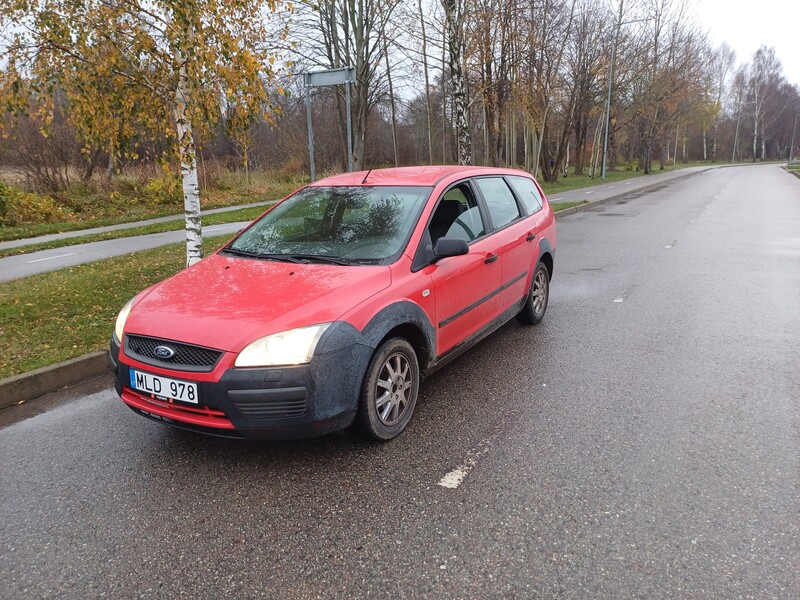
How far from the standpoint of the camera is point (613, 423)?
146 inches

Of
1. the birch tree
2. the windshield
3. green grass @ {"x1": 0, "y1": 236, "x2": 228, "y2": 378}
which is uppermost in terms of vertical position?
the birch tree

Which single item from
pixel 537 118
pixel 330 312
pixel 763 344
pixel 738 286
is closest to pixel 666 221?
pixel 738 286

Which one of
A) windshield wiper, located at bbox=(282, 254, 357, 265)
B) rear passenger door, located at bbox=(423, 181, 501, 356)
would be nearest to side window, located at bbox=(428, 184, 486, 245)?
rear passenger door, located at bbox=(423, 181, 501, 356)

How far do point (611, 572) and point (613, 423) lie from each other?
4.86ft

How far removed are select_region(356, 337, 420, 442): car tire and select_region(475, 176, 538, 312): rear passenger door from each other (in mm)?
1607

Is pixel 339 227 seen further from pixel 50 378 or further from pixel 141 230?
pixel 141 230

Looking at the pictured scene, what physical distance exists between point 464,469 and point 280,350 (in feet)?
4.24

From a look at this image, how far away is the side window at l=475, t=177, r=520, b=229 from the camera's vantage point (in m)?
4.97

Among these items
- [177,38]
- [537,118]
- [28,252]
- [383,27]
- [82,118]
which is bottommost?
[28,252]

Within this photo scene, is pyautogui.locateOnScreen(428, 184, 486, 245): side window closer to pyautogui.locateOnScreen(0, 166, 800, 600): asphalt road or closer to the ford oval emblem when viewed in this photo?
pyautogui.locateOnScreen(0, 166, 800, 600): asphalt road

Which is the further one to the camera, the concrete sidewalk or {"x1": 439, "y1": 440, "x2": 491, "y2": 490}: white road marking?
the concrete sidewalk

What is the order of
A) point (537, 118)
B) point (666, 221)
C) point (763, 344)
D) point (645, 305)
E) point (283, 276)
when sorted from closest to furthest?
point (283, 276) → point (763, 344) → point (645, 305) → point (666, 221) → point (537, 118)

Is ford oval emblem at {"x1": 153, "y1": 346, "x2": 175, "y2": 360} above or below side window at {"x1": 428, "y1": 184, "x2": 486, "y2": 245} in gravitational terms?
below

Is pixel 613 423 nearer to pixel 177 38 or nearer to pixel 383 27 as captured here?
pixel 177 38
